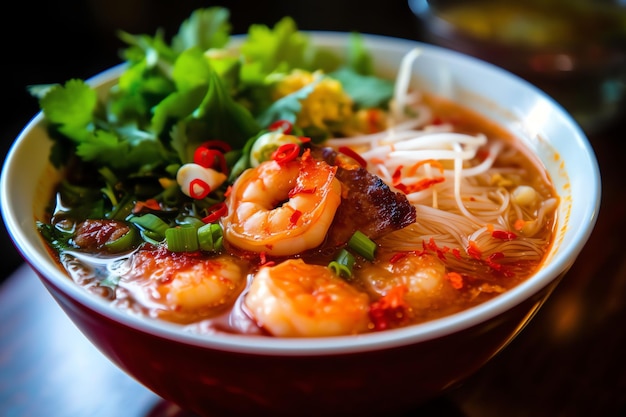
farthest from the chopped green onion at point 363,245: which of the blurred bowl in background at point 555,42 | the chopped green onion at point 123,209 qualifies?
the blurred bowl in background at point 555,42

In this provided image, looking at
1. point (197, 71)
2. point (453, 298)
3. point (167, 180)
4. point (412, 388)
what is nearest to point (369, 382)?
point (412, 388)

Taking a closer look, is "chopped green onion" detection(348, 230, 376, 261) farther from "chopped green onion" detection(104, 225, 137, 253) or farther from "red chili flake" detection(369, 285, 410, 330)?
"chopped green onion" detection(104, 225, 137, 253)

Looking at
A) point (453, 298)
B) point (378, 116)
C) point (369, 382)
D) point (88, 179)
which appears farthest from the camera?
point (378, 116)

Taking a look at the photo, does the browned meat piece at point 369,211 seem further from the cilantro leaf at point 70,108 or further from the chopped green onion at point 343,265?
the cilantro leaf at point 70,108

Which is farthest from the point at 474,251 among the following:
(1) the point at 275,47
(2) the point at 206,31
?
(2) the point at 206,31

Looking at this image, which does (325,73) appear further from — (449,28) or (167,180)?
(167,180)

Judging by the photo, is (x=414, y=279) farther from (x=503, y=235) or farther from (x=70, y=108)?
(x=70, y=108)

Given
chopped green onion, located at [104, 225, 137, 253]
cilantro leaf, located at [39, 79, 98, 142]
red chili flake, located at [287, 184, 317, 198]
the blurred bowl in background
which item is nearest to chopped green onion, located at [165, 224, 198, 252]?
chopped green onion, located at [104, 225, 137, 253]
